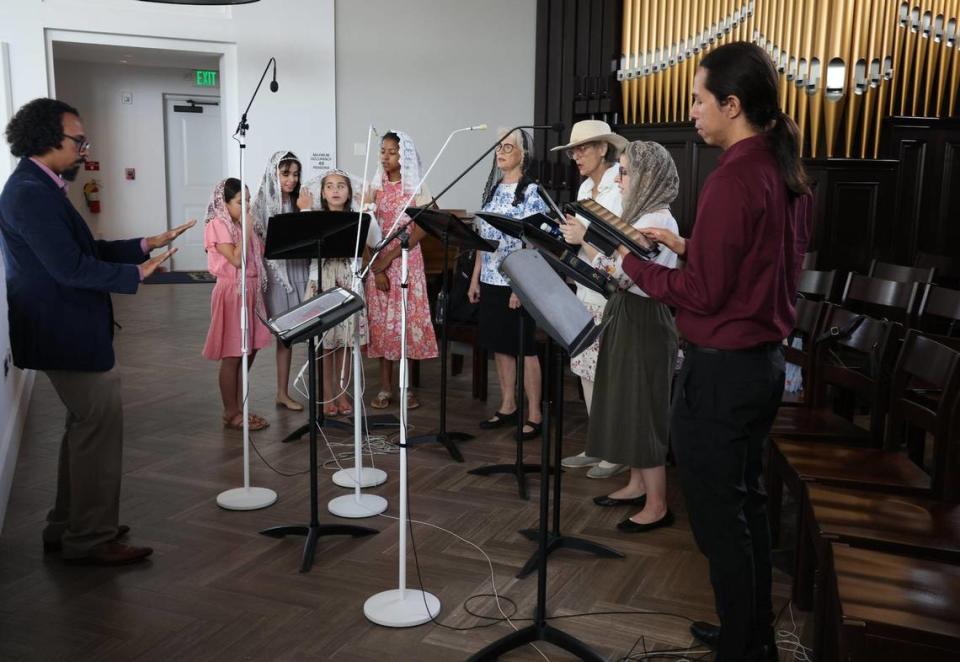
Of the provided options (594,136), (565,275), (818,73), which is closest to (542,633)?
(565,275)

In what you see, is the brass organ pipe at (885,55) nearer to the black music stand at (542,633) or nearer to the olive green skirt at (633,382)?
the olive green skirt at (633,382)

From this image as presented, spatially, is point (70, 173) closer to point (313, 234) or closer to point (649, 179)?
point (313, 234)

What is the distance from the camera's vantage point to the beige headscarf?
3000 mm

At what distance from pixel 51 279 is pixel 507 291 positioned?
2.26 metres

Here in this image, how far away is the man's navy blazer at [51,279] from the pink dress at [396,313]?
6.79 feet

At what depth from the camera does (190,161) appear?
11695mm

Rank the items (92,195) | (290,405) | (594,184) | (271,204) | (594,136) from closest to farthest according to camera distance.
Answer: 1. (594,136)
2. (594,184)
3. (271,204)
4. (290,405)
5. (92,195)

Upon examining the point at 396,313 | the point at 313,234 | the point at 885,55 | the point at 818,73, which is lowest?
the point at 396,313

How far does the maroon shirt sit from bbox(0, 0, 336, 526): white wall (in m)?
7.17

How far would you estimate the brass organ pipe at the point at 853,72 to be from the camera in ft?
18.6

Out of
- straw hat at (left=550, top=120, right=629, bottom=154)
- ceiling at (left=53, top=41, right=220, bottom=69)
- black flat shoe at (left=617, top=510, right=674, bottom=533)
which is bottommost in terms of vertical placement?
A: black flat shoe at (left=617, top=510, right=674, bottom=533)

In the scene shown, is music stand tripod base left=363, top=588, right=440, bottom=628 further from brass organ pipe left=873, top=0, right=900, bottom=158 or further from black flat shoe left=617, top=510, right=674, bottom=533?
brass organ pipe left=873, top=0, right=900, bottom=158

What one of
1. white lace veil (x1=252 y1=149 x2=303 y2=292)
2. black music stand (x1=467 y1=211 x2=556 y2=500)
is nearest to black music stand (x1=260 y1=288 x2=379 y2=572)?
black music stand (x1=467 y1=211 x2=556 y2=500)

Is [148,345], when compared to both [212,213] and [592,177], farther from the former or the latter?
[592,177]
